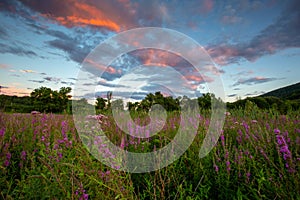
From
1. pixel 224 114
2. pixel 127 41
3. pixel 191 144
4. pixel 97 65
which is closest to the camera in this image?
pixel 191 144

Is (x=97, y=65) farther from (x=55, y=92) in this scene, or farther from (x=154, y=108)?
(x=55, y=92)

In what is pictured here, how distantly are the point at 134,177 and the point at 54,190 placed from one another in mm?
1153

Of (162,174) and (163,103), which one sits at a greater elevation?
(163,103)

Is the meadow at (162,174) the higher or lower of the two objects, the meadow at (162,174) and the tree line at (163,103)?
the lower

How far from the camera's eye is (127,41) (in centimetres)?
351

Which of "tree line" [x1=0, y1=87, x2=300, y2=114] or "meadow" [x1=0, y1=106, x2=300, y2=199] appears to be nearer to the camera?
"meadow" [x1=0, y1=106, x2=300, y2=199]

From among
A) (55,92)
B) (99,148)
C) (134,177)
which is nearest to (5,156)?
(99,148)

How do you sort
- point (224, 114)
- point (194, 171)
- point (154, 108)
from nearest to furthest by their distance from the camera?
point (194, 171) → point (224, 114) → point (154, 108)

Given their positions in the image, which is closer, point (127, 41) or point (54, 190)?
point (54, 190)

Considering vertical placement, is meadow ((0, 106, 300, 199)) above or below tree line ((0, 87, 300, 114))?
below

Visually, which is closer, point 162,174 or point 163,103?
point 162,174

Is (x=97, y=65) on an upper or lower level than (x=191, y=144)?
upper

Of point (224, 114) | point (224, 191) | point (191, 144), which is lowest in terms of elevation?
point (224, 191)

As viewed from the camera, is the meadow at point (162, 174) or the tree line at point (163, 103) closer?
the meadow at point (162, 174)
